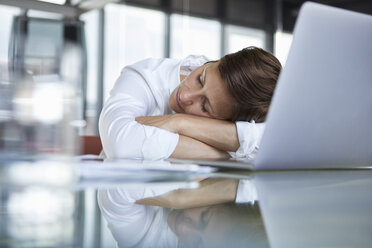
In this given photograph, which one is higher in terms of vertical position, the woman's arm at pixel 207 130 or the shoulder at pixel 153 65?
the shoulder at pixel 153 65

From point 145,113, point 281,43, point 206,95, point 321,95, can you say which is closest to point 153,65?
point 145,113

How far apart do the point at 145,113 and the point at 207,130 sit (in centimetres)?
31

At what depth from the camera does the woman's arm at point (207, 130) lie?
100cm

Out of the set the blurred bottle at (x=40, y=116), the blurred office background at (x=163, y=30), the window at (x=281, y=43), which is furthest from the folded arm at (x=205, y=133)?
the window at (x=281, y=43)

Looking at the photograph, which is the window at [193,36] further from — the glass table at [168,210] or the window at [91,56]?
the glass table at [168,210]

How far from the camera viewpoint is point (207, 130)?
1.00 metres

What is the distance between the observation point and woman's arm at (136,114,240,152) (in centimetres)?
100

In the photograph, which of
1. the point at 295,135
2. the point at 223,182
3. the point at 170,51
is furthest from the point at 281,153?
the point at 170,51

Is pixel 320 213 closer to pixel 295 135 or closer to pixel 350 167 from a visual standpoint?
pixel 295 135

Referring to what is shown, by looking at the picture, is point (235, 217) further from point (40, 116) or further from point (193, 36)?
point (193, 36)

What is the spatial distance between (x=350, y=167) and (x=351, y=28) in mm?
231

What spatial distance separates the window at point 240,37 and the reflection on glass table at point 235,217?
18.6 ft

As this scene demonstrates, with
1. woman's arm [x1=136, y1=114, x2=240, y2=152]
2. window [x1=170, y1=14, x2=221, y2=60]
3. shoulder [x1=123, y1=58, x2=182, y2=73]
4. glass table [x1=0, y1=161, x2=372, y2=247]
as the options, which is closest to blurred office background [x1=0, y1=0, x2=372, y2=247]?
window [x1=170, y1=14, x2=221, y2=60]

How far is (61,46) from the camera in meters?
0.65
